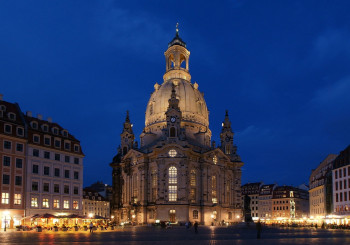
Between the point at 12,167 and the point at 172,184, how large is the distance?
44.2 meters

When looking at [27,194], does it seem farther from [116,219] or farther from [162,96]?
[162,96]

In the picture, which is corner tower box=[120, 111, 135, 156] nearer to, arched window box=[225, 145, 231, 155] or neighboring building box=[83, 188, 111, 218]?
neighboring building box=[83, 188, 111, 218]

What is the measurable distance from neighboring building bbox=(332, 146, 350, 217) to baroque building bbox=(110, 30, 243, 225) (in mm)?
28993

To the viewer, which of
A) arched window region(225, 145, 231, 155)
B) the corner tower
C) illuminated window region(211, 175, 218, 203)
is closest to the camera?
illuminated window region(211, 175, 218, 203)

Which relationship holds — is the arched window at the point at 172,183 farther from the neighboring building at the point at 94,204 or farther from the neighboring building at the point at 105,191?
the neighboring building at the point at 105,191

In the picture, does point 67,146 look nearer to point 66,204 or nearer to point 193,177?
point 66,204

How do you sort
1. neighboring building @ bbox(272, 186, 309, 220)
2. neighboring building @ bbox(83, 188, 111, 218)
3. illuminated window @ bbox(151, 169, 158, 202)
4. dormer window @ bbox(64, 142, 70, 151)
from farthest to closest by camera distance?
neighboring building @ bbox(272, 186, 309, 220) → neighboring building @ bbox(83, 188, 111, 218) → illuminated window @ bbox(151, 169, 158, 202) → dormer window @ bbox(64, 142, 70, 151)

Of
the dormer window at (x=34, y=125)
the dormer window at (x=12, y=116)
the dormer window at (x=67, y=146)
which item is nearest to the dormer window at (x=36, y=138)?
the dormer window at (x=34, y=125)

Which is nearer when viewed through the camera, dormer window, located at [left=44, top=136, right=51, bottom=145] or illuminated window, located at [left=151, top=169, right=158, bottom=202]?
dormer window, located at [left=44, top=136, right=51, bottom=145]

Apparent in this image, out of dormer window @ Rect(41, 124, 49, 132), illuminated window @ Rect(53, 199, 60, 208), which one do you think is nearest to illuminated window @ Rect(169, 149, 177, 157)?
illuminated window @ Rect(53, 199, 60, 208)

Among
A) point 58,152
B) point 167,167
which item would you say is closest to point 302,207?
point 167,167

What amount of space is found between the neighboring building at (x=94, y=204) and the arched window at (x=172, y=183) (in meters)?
44.7

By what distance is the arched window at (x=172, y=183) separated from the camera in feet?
362

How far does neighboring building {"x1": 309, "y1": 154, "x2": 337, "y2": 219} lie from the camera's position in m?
126
